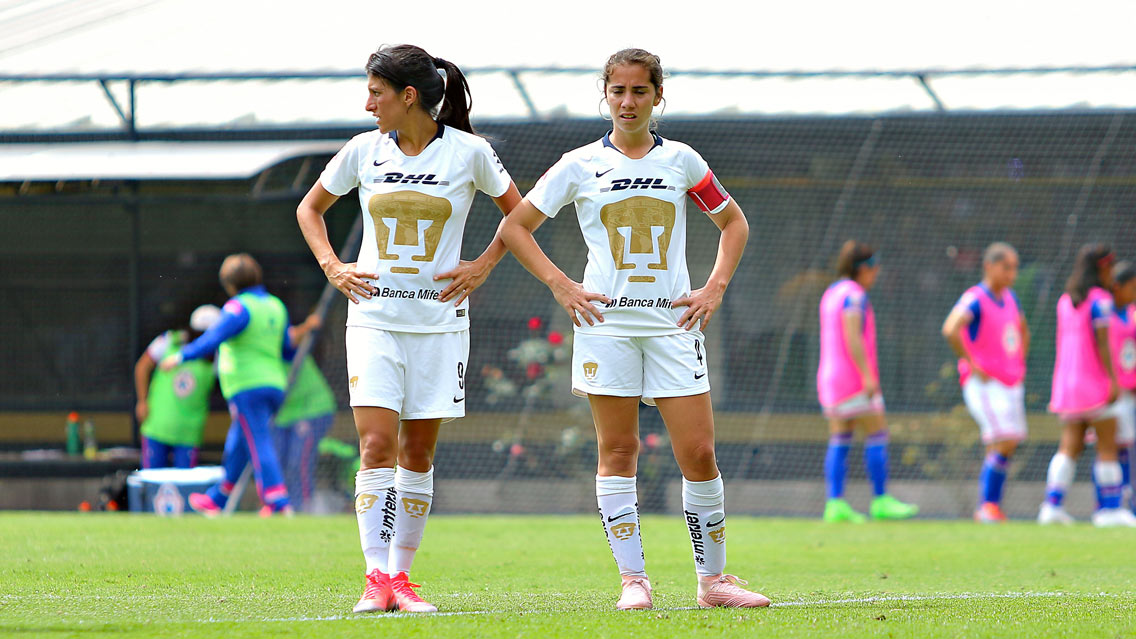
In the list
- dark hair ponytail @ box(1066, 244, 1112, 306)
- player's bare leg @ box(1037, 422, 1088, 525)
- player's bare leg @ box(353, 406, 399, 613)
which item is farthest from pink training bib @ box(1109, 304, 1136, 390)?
player's bare leg @ box(353, 406, 399, 613)

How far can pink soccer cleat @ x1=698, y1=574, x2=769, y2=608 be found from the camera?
430cm

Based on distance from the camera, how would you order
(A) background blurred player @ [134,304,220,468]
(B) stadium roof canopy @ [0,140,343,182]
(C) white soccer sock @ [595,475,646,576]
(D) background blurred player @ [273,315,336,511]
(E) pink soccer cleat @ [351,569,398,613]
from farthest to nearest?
(B) stadium roof canopy @ [0,140,343,182], (A) background blurred player @ [134,304,220,468], (D) background blurred player @ [273,315,336,511], (C) white soccer sock @ [595,475,646,576], (E) pink soccer cleat @ [351,569,398,613]

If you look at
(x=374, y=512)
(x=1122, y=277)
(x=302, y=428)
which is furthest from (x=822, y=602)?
(x=302, y=428)

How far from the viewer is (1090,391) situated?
9828 mm

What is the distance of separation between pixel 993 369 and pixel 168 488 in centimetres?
655

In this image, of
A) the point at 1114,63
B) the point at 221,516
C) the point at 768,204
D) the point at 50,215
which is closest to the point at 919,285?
the point at 768,204

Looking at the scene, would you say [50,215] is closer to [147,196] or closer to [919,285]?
[147,196]

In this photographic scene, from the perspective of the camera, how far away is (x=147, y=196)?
13.0 meters

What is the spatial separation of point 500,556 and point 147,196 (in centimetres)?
766

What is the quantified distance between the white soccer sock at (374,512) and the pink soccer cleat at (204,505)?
20.8 feet

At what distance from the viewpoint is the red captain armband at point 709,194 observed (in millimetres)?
4430

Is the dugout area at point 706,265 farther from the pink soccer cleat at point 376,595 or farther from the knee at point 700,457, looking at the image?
the knee at point 700,457

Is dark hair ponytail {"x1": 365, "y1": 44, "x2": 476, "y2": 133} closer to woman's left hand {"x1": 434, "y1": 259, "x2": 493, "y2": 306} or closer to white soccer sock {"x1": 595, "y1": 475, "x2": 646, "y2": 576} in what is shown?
woman's left hand {"x1": 434, "y1": 259, "x2": 493, "y2": 306}

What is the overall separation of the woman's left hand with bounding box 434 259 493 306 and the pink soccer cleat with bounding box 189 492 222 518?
21.3 ft
